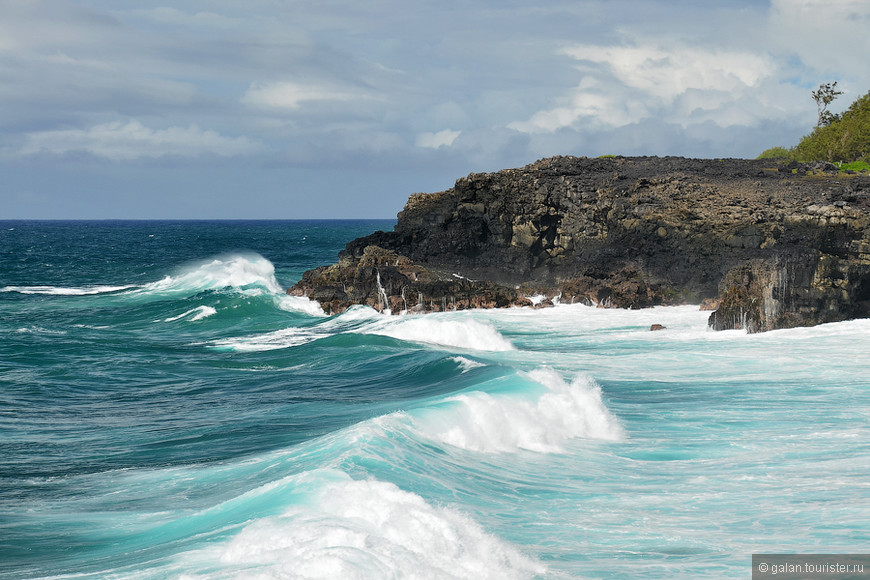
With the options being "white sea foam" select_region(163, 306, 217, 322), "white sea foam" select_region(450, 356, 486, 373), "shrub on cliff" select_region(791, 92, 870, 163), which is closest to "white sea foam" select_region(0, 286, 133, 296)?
"white sea foam" select_region(163, 306, 217, 322)

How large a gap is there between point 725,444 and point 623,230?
25.7m

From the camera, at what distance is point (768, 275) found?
89.1 ft

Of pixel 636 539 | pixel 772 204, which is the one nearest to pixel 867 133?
pixel 772 204

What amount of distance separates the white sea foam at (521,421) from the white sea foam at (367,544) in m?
4.10

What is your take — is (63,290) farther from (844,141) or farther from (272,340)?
(844,141)

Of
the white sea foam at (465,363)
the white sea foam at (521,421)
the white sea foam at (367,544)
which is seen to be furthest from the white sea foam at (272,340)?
the white sea foam at (367,544)

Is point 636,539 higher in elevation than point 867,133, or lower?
lower

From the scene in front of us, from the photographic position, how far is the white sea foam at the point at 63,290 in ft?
160

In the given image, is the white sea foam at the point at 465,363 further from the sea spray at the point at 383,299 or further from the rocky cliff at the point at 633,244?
the sea spray at the point at 383,299

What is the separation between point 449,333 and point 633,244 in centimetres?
1315

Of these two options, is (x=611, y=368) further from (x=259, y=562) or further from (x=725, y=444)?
(x=259, y=562)

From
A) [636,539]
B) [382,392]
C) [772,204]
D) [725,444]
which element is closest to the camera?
[636,539]

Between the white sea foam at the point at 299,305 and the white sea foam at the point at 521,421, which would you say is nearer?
the white sea foam at the point at 521,421

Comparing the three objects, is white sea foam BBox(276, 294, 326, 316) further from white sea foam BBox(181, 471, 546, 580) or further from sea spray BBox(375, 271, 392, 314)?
white sea foam BBox(181, 471, 546, 580)
